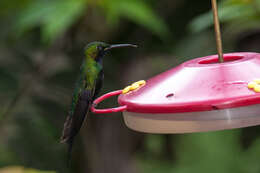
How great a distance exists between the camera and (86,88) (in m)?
1.91

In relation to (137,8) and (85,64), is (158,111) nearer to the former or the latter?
(85,64)

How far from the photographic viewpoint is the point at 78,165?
4477 millimetres

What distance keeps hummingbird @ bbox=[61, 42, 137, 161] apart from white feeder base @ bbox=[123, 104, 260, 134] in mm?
367

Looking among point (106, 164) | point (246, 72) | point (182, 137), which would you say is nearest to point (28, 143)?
point (106, 164)

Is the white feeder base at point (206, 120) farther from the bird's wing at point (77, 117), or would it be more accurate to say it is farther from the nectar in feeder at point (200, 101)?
the bird's wing at point (77, 117)

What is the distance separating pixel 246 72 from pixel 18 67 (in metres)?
2.82

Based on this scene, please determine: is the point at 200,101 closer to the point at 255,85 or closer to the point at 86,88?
the point at 255,85

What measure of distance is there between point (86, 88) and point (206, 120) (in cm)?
68

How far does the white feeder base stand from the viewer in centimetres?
135

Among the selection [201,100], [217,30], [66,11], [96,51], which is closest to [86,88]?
[96,51]

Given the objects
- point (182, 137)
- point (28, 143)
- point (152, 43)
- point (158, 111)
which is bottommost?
point (182, 137)

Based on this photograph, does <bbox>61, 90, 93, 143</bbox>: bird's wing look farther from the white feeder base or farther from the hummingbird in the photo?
the white feeder base

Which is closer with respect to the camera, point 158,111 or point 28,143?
→ point 158,111

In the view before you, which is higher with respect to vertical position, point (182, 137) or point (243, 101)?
point (243, 101)
